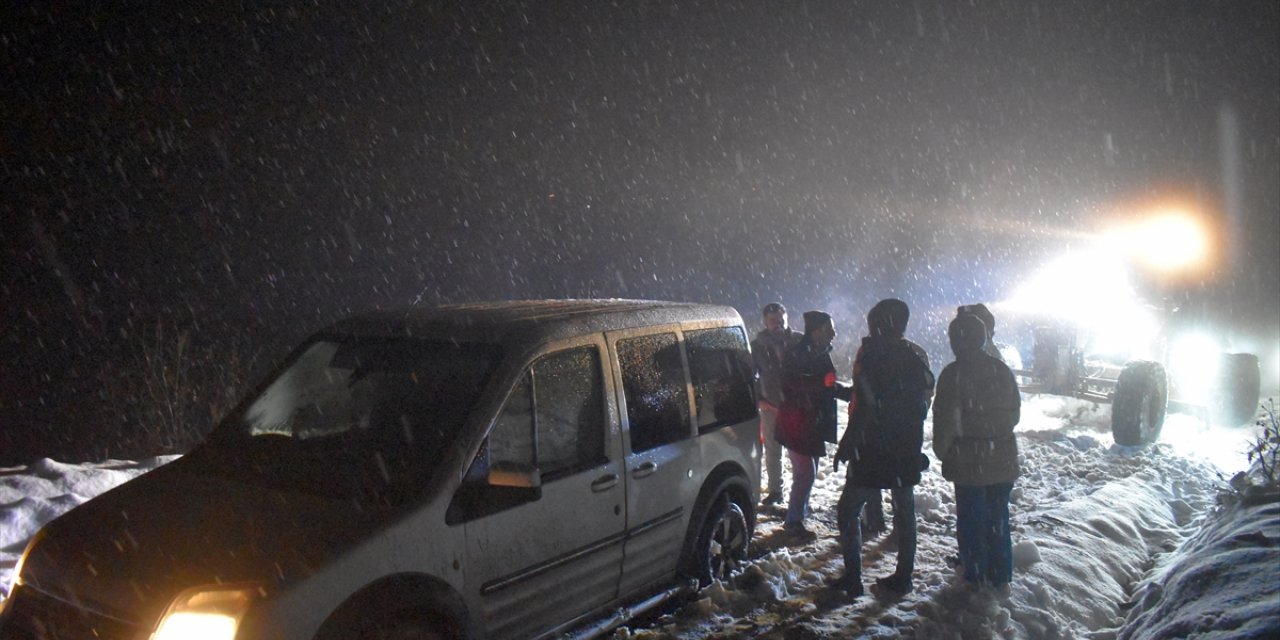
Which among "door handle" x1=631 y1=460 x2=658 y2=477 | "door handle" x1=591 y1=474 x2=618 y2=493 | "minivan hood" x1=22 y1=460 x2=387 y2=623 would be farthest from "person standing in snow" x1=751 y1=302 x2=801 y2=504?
"minivan hood" x1=22 y1=460 x2=387 y2=623

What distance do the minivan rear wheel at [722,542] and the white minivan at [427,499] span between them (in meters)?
0.03

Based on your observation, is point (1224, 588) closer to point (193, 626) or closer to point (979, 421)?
point (979, 421)

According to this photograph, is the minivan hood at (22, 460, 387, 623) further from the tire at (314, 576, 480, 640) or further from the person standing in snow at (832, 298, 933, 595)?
the person standing in snow at (832, 298, 933, 595)

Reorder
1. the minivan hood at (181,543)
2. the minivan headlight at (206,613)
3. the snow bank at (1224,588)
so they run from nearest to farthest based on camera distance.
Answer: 1. the minivan headlight at (206,613)
2. the minivan hood at (181,543)
3. the snow bank at (1224,588)

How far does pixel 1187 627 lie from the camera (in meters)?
3.32

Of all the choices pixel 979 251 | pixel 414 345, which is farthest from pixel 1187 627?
pixel 979 251

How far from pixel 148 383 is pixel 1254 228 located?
57.2 meters

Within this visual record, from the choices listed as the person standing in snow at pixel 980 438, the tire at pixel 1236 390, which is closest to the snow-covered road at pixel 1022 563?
the person standing in snow at pixel 980 438

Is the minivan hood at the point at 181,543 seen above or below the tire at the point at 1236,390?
above

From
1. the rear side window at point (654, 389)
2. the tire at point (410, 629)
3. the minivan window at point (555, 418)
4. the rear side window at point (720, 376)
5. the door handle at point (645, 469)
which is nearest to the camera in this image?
the tire at point (410, 629)

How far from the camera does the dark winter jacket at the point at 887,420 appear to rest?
4949mm

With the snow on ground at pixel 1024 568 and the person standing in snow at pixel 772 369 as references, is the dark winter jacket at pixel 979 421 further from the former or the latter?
the person standing in snow at pixel 772 369

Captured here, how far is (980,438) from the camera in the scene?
192 inches

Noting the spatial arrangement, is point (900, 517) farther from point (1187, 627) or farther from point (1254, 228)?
point (1254, 228)
